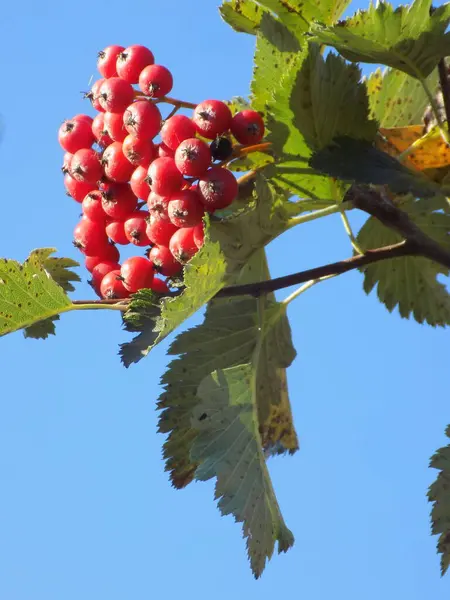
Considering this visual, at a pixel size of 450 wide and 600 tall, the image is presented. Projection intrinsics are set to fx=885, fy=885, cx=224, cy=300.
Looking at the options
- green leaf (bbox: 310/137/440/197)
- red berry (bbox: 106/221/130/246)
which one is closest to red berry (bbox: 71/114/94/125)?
red berry (bbox: 106/221/130/246)

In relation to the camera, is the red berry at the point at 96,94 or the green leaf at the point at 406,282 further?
the green leaf at the point at 406,282

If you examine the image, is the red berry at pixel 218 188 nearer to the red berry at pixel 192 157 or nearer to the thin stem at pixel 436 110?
the red berry at pixel 192 157

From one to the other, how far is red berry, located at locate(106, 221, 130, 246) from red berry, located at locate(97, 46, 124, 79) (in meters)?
0.31

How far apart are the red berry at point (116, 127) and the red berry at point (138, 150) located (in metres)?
0.03

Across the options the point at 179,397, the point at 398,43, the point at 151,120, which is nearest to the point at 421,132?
the point at 398,43

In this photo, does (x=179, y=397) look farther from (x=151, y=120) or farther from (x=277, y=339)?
(x=151, y=120)

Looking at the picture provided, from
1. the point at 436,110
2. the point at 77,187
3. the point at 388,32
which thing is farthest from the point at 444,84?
the point at 77,187

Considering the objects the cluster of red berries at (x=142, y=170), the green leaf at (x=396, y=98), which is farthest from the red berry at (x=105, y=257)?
the green leaf at (x=396, y=98)

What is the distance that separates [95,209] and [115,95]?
240 millimetres

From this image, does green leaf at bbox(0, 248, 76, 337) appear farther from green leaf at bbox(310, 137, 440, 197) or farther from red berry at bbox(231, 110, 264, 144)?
green leaf at bbox(310, 137, 440, 197)

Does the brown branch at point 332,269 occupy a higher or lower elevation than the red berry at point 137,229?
lower

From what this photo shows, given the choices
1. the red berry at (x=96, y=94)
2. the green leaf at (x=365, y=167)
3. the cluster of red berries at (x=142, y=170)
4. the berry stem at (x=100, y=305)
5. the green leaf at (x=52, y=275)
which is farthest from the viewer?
the green leaf at (x=52, y=275)

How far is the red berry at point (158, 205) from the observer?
1.60 meters

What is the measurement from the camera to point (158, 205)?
63.1 inches
